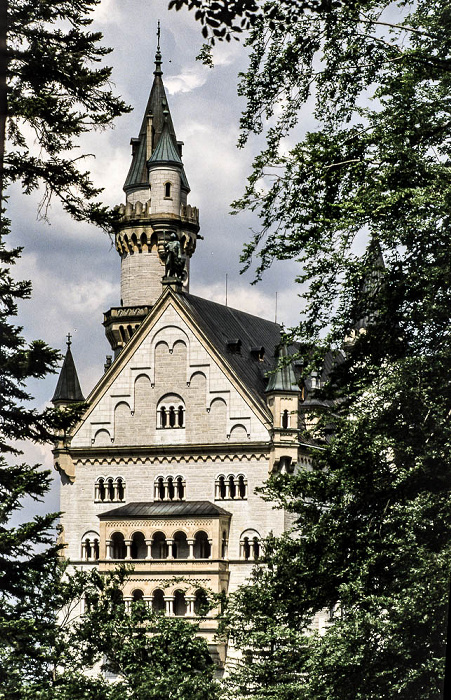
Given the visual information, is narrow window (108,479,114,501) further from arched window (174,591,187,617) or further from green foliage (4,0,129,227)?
green foliage (4,0,129,227)

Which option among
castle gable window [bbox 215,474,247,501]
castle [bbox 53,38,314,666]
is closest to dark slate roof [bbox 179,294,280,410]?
castle [bbox 53,38,314,666]

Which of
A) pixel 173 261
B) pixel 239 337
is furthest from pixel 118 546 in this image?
pixel 173 261

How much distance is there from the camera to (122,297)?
84750 millimetres

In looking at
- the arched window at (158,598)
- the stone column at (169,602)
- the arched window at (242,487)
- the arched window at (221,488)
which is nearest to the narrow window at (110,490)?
the arched window at (221,488)

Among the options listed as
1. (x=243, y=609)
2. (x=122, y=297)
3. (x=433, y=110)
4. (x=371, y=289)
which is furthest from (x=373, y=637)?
(x=122, y=297)

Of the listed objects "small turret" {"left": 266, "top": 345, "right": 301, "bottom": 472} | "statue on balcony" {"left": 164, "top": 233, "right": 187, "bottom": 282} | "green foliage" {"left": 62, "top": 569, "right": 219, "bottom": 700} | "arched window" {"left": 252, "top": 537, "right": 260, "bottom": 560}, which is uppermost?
"statue on balcony" {"left": 164, "top": 233, "right": 187, "bottom": 282}

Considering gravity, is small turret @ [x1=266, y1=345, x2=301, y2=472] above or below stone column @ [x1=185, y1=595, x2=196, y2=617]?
above

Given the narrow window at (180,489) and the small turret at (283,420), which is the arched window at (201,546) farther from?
the small turret at (283,420)

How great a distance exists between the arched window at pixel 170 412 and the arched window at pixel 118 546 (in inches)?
238

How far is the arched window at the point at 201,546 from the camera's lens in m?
72.6

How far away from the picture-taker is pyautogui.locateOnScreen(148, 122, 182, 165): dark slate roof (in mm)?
84500

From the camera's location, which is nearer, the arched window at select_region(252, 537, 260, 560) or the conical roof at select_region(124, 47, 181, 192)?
the arched window at select_region(252, 537, 260, 560)

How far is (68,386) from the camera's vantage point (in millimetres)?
80500

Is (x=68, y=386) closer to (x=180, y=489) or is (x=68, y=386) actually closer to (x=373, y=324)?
(x=180, y=489)
